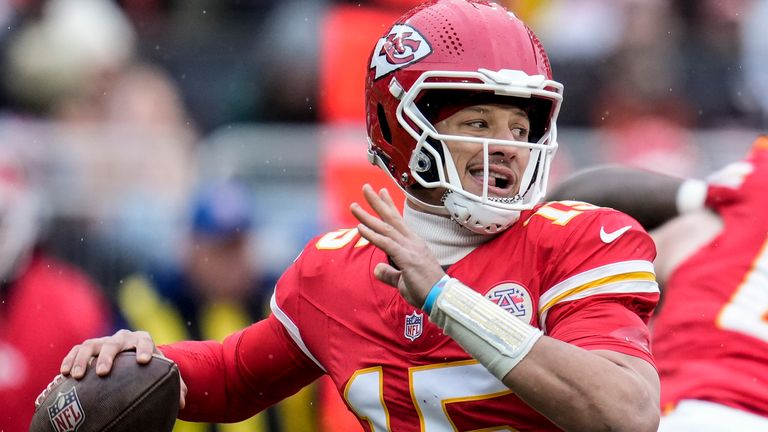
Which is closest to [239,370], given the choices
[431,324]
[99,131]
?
[431,324]

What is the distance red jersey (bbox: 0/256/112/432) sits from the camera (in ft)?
17.4

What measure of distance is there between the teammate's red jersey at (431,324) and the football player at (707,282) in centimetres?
103

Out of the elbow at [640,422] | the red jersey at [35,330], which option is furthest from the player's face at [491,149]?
the red jersey at [35,330]

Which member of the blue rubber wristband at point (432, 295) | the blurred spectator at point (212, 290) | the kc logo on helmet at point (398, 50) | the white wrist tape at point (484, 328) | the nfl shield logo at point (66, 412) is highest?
the kc logo on helmet at point (398, 50)

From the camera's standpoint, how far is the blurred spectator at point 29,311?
17.5 ft

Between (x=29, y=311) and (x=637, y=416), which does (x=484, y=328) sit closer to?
(x=637, y=416)

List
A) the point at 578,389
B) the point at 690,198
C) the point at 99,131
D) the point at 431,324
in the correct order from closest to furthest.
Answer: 1. the point at 578,389
2. the point at 431,324
3. the point at 690,198
4. the point at 99,131

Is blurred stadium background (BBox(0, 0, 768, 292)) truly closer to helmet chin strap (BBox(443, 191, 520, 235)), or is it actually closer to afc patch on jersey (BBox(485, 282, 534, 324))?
helmet chin strap (BBox(443, 191, 520, 235))

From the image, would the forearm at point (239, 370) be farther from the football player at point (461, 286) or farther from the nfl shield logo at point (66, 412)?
the nfl shield logo at point (66, 412)

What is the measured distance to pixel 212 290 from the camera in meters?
5.84

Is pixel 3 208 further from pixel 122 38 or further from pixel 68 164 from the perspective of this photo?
pixel 122 38

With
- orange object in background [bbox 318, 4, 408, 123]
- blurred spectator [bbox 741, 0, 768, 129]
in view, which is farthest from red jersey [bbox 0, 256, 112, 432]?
blurred spectator [bbox 741, 0, 768, 129]

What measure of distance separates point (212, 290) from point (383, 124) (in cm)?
276

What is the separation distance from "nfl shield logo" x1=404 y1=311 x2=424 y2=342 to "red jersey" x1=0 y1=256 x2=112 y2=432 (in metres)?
2.72
